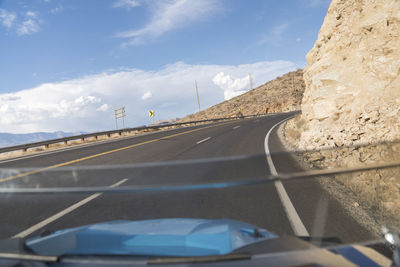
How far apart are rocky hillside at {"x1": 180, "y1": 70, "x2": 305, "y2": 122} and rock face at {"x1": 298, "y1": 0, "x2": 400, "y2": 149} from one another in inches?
1541

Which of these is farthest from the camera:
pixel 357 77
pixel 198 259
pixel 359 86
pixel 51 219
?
pixel 357 77

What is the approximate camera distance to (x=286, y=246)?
53.6 inches

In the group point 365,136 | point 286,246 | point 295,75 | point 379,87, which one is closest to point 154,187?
point 286,246

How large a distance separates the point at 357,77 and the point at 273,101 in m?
52.1

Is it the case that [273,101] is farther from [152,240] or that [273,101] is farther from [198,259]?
[198,259]

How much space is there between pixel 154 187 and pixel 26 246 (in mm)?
741

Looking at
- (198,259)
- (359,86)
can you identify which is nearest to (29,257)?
(198,259)

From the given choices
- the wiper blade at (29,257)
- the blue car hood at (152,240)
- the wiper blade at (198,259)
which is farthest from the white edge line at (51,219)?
the wiper blade at (198,259)

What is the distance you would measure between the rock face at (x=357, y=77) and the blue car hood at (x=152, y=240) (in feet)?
22.8

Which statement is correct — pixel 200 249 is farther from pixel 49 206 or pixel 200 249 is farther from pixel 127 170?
pixel 49 206

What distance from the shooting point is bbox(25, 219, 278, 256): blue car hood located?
135 centimetres

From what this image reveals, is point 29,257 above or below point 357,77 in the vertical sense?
below

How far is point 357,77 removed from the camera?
417 inches

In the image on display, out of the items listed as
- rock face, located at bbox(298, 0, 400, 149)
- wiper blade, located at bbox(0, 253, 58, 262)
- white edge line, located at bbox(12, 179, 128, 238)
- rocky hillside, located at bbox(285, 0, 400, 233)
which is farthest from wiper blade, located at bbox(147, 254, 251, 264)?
rock face, located at bbox(298, 0, 400, 149)
